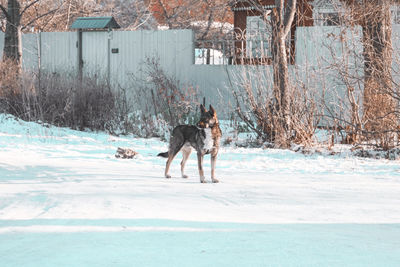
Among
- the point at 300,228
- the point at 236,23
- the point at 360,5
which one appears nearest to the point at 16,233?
the point at 300,228

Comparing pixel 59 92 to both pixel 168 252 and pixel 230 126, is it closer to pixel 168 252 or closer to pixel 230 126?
pixel 230 126

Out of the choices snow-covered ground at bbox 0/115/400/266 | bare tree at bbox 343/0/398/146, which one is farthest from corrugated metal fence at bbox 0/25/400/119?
snow-covered ground at bbox 0/115/400/266

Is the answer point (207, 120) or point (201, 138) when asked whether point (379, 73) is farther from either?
point (201, 138)

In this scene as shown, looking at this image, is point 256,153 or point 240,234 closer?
point 240,234

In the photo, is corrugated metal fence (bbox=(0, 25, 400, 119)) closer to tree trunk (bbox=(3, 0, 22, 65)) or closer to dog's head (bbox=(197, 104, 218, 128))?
tree trunk (bbox=(3, 0, 22, 65))

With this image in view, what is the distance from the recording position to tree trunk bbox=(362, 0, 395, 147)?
9.50 m

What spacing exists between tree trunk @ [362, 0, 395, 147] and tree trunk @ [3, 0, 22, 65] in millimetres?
10762

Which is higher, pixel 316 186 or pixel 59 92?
pixel 59 92

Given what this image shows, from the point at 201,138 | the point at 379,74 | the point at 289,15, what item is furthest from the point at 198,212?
the point at 289,15

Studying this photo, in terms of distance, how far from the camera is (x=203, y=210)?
5918 millimetres

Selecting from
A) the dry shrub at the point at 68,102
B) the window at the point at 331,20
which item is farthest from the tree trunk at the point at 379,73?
the dry shrub at the point at 68,102

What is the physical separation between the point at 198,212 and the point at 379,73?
5.18 metres

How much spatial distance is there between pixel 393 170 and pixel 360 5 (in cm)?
336

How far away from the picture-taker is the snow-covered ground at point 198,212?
14.5 feet
